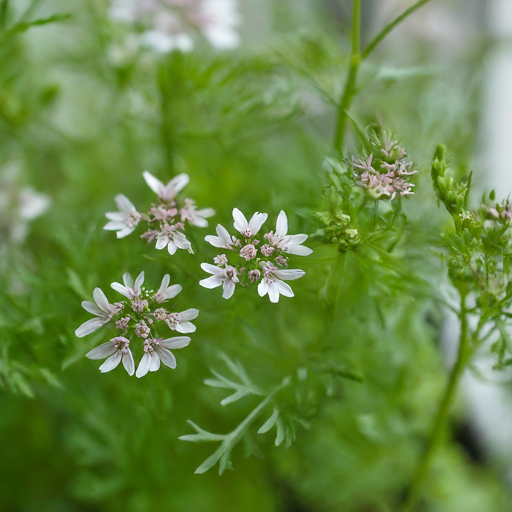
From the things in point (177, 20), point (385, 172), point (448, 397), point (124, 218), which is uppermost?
point (177, 20)

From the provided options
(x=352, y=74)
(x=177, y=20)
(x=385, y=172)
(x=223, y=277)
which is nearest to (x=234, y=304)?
(x=223, y=277)

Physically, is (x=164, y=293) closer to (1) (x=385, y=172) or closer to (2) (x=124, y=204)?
(2) (x=124, y=204)

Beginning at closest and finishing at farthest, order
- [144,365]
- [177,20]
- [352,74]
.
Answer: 1. [144,365]
2. [352,74]
3. [177,20]

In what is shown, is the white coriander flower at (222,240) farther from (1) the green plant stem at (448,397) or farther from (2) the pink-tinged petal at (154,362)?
(1) the green plant stem at (448,397)

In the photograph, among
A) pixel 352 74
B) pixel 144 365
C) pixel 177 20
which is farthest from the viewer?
pixel 177 20

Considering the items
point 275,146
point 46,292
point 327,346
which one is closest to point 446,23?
point 275,146

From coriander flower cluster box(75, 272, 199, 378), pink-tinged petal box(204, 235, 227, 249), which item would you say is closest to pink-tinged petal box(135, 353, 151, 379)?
coriander flower cluster box(75, 272, 199, 378)
